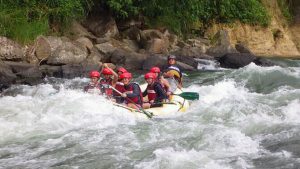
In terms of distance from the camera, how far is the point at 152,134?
7.30 m

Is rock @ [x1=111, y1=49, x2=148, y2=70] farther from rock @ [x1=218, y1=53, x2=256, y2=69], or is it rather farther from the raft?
the raft

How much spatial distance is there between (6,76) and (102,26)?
20.8ft

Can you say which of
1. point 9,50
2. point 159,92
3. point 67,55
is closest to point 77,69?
point 67,55

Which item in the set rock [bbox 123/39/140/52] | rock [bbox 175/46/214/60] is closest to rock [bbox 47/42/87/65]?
rock [bbox 123/39/140/52]

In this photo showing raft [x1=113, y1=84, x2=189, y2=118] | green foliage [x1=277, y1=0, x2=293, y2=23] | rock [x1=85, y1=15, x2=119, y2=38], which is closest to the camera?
raft [x1=113, y1=84, x2=189, y2=118]

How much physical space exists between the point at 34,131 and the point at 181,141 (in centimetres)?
238

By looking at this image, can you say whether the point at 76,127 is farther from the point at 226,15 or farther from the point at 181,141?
the point at 226,15

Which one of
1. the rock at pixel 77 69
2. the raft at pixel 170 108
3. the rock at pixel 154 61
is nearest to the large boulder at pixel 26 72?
the rock at pixel 77 69

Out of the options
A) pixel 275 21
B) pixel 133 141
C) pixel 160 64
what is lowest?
pixel 133 141

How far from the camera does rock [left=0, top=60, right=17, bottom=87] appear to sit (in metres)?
12.4

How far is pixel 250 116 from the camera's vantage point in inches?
326

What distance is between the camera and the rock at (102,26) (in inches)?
717

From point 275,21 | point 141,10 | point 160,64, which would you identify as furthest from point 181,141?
point 275,21

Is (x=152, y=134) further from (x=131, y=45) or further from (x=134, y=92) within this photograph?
(x=131, y=45)
